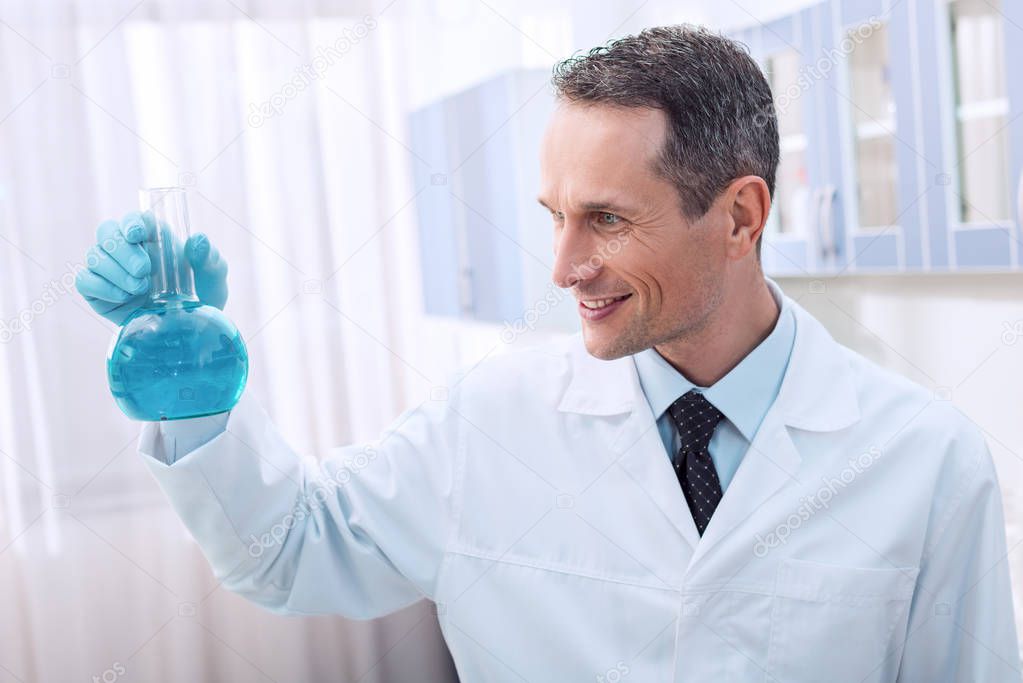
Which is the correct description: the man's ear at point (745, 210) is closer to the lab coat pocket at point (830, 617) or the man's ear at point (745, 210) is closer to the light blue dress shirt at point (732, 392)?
the light blue dress shirt at point (732, 392)

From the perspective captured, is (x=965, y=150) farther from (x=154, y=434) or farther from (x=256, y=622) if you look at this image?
(x=256, y=622)

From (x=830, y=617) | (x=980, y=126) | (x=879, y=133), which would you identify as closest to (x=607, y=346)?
(x=830, y=617)

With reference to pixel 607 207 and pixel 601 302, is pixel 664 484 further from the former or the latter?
pixel 607 207

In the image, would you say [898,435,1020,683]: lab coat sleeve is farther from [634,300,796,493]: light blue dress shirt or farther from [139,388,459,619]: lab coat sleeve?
Result: [139,388,459,619]: lab coat sleeve

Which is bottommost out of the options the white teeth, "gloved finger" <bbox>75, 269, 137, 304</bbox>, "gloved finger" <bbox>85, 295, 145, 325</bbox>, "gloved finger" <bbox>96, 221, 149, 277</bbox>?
the white teeth

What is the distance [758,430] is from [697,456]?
0.29ft

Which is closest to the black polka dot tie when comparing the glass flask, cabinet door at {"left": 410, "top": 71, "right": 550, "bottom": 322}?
the glass flask

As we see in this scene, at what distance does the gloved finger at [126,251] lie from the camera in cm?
107

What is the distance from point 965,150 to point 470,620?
3.93 feet

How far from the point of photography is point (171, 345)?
1.03m

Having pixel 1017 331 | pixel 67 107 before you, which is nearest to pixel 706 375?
pixel 1017 331

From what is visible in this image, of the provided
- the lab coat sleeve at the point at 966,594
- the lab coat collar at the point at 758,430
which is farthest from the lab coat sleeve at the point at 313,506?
the lab coat sleeve at the point at 966,594

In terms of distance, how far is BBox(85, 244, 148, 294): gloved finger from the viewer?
107 cm

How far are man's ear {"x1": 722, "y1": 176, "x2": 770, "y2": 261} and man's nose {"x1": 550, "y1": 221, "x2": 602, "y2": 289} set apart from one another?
209mm
